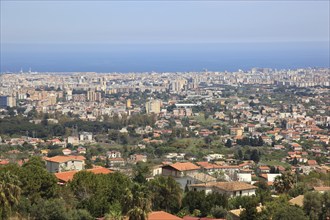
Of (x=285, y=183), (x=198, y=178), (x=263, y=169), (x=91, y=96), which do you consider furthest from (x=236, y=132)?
(x=91, y=96)

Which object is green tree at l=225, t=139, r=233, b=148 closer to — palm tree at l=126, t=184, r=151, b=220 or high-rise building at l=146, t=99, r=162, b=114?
high-rise building at l=146, t=99, r=162, b=114

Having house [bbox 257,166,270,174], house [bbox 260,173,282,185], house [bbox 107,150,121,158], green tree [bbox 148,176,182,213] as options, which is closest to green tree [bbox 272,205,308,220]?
green tree [bbox 148,176,182,213]

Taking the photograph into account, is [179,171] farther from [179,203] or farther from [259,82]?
[259,82]

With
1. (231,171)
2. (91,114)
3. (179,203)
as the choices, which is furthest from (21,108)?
(179,203)

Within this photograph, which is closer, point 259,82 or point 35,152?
point 35,152

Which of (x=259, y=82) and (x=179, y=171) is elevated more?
(x=259, y=82)

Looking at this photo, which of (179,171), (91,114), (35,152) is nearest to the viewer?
A: (179,171)

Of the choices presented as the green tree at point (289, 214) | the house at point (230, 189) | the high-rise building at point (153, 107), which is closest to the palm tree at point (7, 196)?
the green tree at point (289, 214)

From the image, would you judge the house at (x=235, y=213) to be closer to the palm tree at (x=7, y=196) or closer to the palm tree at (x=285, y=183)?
the palm tree at (x=285, y=183)
